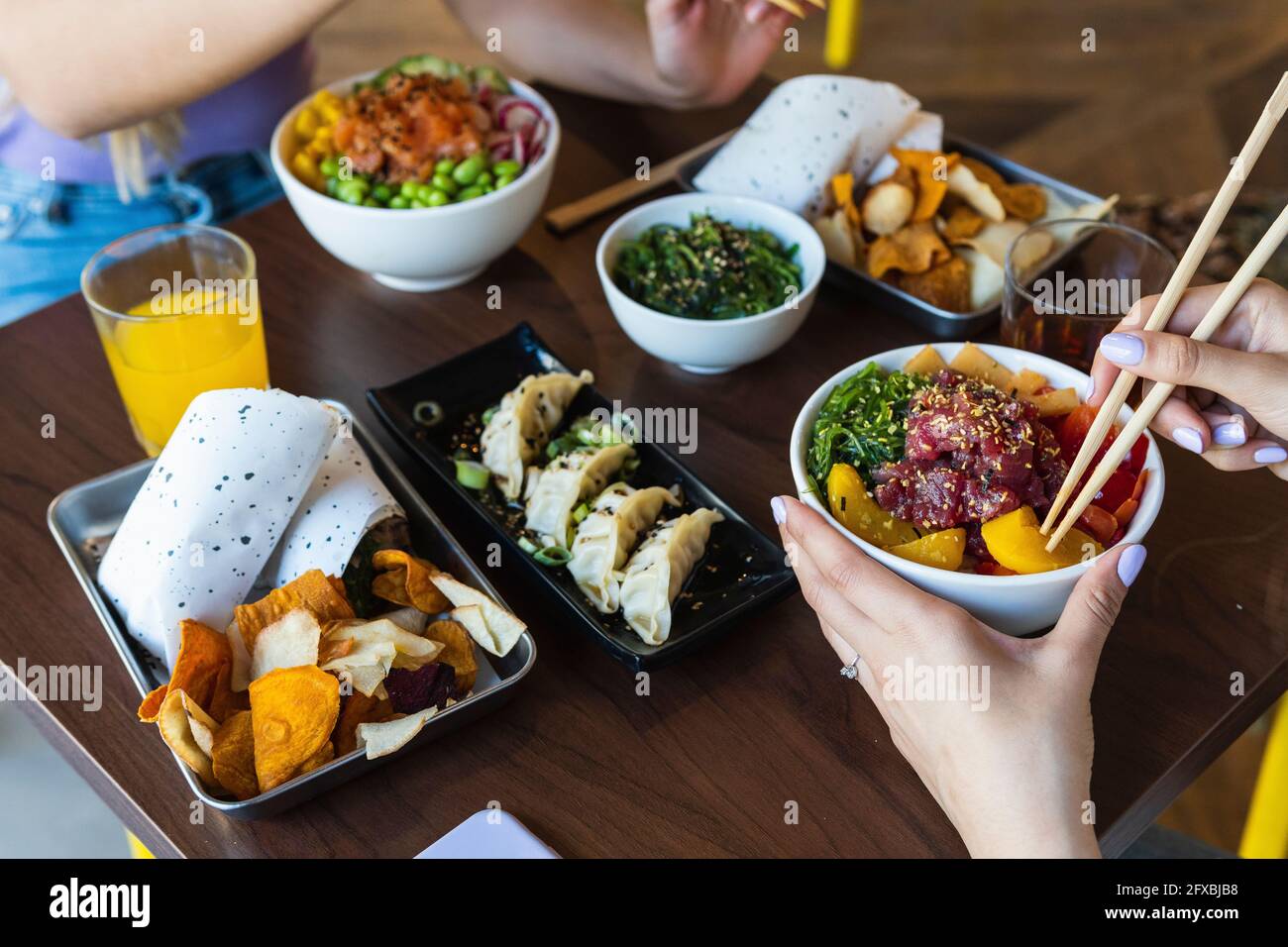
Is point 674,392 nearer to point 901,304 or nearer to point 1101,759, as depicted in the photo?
point 901,304

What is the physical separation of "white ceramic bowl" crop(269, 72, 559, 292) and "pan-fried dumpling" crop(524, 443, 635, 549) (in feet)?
1.49

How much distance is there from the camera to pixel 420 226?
5.42 feet

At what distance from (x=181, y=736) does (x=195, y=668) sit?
8cm

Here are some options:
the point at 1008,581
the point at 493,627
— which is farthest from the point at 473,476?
the point at 1008,581

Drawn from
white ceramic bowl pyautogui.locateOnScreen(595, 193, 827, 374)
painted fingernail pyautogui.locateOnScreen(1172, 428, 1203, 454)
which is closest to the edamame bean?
white ceramic bowl pyautogui.locateOnScreen(595, 193, 827, 374)

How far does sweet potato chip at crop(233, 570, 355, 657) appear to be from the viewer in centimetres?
114

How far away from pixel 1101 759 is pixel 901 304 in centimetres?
76

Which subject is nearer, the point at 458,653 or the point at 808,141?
the point at 458,653

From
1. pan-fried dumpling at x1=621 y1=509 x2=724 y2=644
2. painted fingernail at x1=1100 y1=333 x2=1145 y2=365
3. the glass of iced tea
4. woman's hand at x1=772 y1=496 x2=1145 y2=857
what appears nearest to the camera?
woman's hand at x1=772 y1=496 x2=1145 y2=857

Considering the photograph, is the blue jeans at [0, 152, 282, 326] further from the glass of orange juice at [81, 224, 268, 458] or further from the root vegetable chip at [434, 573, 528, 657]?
the root vegetable chip at [434, 573, 528, 657]

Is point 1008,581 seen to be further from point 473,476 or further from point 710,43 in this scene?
point 710,43

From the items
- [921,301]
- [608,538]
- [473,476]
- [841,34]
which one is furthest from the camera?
[841,34]

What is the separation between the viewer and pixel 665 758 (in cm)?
116

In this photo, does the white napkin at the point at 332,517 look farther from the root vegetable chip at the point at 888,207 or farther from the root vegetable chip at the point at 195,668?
the root vegetable chip at the point at 888,207
